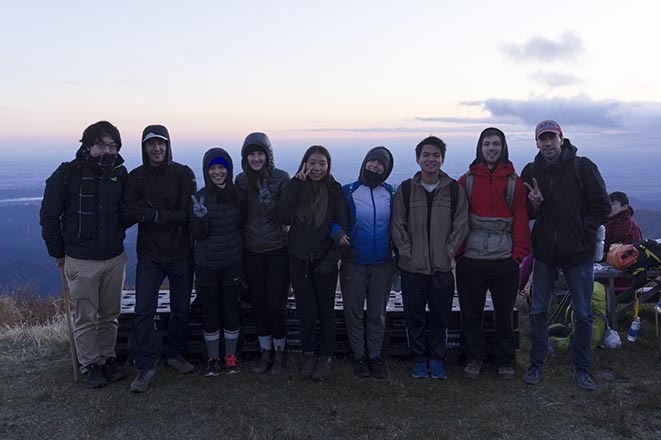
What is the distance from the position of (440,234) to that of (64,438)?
370cm

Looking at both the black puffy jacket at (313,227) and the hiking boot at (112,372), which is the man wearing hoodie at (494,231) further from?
the hiking boot at (112,372)

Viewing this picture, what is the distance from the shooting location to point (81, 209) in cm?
454

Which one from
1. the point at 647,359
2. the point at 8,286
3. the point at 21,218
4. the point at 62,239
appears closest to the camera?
the point at 62,239

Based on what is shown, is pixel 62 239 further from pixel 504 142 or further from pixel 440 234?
pixel 504 142

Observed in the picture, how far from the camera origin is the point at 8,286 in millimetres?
13672

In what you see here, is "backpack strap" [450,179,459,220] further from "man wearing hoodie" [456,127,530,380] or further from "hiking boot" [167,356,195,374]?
"hiking boot" [167,356,195,374]

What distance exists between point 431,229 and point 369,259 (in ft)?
2.21

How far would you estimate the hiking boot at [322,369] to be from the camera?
4.94m

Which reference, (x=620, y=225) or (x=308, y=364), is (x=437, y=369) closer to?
(x=308, y=364)

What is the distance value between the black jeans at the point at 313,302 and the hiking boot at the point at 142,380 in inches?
59.8

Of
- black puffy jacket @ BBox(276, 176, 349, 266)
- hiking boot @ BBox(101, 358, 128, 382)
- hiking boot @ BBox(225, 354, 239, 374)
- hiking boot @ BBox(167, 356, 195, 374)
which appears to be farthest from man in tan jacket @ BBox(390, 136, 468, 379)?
hiking boot @ BBox(101, 358, 128, 382)

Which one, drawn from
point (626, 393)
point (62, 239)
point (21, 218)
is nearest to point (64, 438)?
point (62, 239)

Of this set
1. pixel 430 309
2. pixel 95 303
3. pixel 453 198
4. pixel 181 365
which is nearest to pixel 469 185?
pixel 453 198

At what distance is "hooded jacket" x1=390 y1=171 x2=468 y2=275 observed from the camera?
4770 mm
